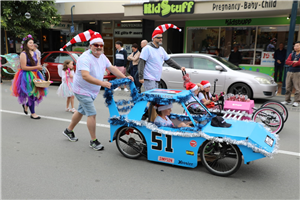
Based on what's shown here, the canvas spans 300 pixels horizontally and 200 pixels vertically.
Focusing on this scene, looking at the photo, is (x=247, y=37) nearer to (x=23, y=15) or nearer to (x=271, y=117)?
(x=271, y=117)

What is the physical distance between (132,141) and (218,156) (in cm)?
136

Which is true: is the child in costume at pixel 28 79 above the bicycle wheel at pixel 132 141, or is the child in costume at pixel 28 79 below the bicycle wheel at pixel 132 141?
above

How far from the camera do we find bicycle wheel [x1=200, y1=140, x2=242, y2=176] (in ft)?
11.8

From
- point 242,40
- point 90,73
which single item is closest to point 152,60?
point 90,73

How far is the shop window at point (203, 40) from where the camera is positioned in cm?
1457

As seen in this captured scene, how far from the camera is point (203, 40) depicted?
14.9m

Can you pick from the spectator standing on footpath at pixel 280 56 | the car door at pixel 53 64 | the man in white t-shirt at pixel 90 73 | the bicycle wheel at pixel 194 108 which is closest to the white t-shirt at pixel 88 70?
the man in white t-shirt at pixel 90 73

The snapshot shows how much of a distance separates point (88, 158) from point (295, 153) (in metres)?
3.47

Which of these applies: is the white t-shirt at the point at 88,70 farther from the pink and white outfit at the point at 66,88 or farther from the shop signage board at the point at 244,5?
the shop signage board at the point at 244,5

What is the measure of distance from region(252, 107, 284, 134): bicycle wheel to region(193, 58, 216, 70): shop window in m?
3.97

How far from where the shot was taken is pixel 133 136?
4301 mm

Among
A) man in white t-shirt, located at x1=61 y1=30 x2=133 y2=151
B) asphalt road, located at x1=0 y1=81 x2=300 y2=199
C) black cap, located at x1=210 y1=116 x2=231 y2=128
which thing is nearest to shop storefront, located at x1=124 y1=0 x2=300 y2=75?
asphalt road, located at x1=0 y1=81 x2=300 y2=199

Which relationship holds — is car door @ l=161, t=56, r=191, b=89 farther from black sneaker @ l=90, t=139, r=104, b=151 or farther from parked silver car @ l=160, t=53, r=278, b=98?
black sneaker @ l=90, t=139, r=104, b=151

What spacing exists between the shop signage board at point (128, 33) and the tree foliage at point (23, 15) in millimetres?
4239
